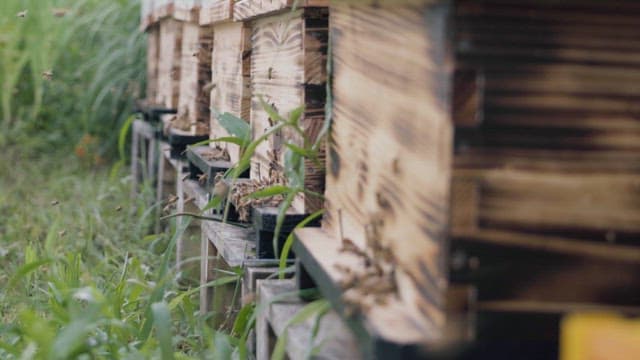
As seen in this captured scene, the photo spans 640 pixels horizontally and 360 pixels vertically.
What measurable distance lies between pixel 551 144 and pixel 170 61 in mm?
3604

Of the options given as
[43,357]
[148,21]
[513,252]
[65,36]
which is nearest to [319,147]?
[43,357]

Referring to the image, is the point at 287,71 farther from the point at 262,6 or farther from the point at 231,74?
the point at 231,74

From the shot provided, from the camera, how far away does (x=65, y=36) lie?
6.56 meters

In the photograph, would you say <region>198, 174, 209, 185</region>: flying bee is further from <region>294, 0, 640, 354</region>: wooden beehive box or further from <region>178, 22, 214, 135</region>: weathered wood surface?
<region>294, 0, 640, 354</region>: wooden beehive box

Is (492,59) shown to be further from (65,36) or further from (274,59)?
(65,36)

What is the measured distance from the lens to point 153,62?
593 cm

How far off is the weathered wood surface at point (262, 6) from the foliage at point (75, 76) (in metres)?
3.50

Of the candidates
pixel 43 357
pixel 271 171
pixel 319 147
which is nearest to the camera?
pixel 43 357

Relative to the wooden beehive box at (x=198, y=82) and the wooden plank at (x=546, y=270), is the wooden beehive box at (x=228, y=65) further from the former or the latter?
the wooden plank at (x=546, y=270)

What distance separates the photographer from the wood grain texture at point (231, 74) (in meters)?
3.05

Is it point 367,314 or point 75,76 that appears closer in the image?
point 367,314

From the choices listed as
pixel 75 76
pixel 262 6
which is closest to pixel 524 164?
pixel 262 6

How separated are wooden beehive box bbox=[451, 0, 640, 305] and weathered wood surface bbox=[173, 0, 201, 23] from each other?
2699 mm

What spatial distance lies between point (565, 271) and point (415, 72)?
32cm
